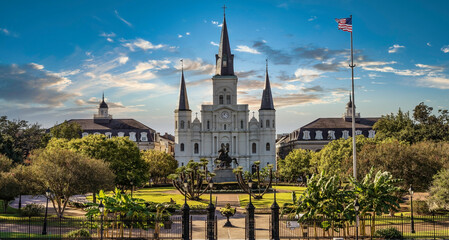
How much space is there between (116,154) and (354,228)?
31.0 meters

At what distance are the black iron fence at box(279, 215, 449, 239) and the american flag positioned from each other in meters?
13.4

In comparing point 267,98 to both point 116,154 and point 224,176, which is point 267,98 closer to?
point 224,176

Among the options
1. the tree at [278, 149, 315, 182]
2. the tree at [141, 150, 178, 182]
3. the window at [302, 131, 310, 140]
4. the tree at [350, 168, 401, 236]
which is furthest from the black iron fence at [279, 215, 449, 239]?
the window at [302, 131, 310, 140]

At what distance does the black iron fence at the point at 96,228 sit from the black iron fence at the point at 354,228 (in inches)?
291

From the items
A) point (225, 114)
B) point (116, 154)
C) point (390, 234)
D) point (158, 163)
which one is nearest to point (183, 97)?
point (225, 114)

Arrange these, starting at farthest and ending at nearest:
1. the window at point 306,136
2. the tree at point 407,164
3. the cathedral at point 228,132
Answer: the window at point 306,136
the cathedral at point 228,132
the tree at point 407,164

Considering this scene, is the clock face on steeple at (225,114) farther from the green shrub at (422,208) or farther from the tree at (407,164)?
the green shrub at (422,208)

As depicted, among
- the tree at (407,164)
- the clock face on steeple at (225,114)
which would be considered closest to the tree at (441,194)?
the tree at (407,164)

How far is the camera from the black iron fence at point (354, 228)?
82.5ft

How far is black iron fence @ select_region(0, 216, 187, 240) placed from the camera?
24.1 meters

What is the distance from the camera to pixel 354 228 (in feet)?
92.0

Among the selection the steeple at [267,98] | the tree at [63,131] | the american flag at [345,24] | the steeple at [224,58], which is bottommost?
the tree at [63,131]

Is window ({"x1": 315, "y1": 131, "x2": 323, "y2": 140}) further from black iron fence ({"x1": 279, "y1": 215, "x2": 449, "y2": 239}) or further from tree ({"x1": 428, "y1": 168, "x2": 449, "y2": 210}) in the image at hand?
tree ({"x1": 428, "y1": 168, "x2": 449, "y2": 210})

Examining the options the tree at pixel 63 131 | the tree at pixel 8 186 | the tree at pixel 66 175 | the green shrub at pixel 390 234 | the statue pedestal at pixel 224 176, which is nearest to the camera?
the green shrub at pixel 390 234
